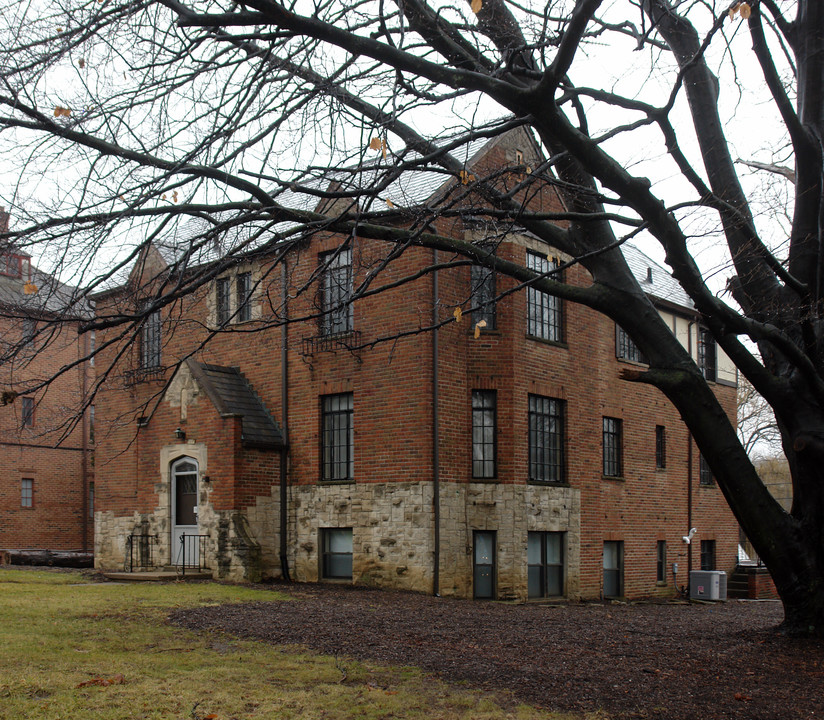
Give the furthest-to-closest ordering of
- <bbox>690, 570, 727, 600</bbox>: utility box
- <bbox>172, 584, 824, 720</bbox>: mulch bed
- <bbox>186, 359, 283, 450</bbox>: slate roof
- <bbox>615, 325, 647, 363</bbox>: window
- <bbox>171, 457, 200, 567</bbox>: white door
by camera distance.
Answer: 1. <bbox>690, 570, 727, 600</bbox>: utility box
2. <bbox>615, 325, 647, 363</bbox>: window
3. <bbox>171, 457, 200, 567</bbox>: white door
4. <bbox>186, 359, 283, 450</bbox>: slate roof
5. <bbox>172, 584, 824, 720</bbox>: mulch bed

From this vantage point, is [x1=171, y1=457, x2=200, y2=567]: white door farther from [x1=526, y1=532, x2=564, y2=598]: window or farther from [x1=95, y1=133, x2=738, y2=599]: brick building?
[x1=526, y1=532, x2=564, y2=598]: window

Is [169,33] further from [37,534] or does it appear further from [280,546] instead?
[37,534]

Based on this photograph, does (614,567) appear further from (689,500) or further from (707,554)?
(707,554)

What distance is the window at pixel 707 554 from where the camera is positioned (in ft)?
88.3

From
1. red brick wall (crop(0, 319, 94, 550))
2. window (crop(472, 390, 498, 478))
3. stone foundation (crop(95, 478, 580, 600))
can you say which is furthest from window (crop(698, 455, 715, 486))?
red brick wall (crop(0, 319, 94, 550))

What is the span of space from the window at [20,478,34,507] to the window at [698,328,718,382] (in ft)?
79.2

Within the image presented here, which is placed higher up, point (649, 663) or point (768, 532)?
point (768, 532)

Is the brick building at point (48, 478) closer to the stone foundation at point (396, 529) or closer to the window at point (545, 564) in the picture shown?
the stone foundation at point (396, 529)

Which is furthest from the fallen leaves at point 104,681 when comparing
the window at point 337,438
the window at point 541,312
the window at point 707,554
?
the window at point 707,554

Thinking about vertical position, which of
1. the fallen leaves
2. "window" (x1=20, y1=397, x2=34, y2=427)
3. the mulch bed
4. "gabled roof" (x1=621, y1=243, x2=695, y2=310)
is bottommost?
the mulch bed

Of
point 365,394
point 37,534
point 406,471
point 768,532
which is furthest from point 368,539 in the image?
point 37,534

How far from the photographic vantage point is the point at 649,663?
8.82 m

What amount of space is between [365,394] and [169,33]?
11625 millimetres

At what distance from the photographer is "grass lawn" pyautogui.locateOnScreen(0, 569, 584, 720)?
676cm
